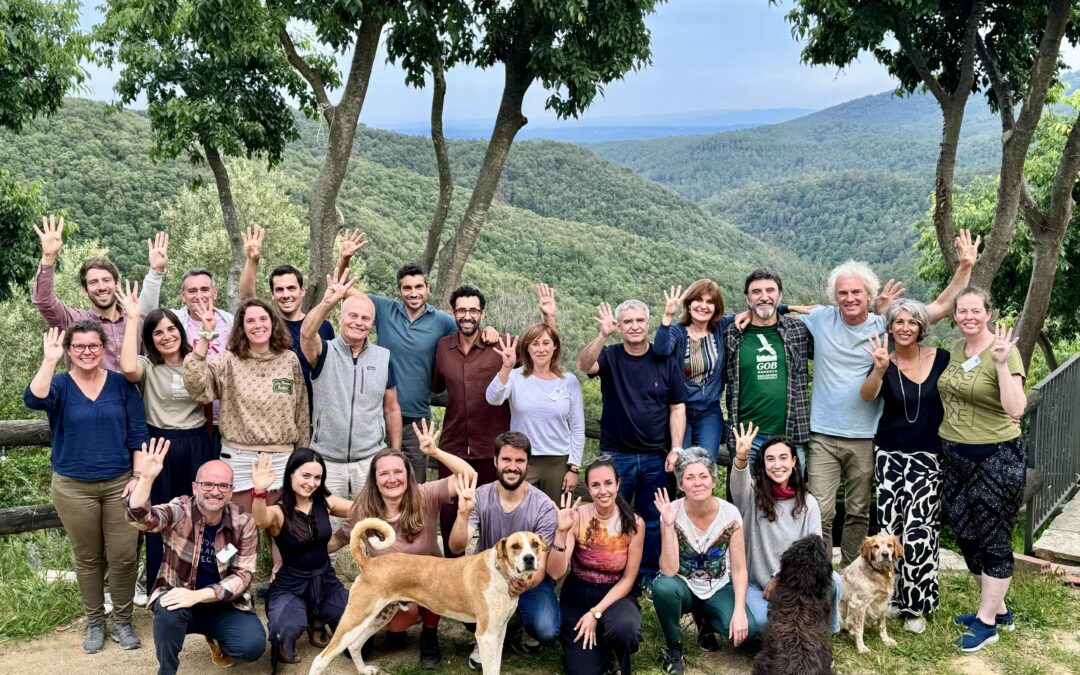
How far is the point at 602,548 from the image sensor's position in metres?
4.73

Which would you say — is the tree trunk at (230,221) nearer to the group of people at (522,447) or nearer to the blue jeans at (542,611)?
the group of people at (522,447)

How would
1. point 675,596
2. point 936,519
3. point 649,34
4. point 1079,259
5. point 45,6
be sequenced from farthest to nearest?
point 1079,259
point 45,6
point 649,34
point 936,519
point 675,596

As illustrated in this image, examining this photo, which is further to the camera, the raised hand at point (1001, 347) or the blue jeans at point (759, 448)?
the blue jeans at point (759, 448)

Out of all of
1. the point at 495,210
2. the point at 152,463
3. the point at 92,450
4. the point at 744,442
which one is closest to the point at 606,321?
the point at 744,442

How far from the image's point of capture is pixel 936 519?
17.0ft

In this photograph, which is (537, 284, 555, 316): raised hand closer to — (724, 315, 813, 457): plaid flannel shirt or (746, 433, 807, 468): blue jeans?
(724, 315, 813, 457): plaid flannel shirt

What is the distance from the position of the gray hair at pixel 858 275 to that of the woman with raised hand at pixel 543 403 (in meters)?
1.67

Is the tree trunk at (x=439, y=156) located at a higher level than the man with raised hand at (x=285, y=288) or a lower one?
higher

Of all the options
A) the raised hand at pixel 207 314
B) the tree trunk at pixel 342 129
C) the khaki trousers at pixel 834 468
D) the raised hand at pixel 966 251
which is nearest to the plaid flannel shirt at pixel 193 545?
the raised hand at pixel 207 314

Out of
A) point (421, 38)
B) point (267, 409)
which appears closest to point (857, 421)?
point (267, 409)

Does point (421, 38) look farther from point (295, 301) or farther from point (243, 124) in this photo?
point (295, 301)

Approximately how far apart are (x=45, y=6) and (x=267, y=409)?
11247 mm

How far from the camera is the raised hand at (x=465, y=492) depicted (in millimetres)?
4562

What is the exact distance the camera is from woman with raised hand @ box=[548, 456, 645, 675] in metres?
4.58
